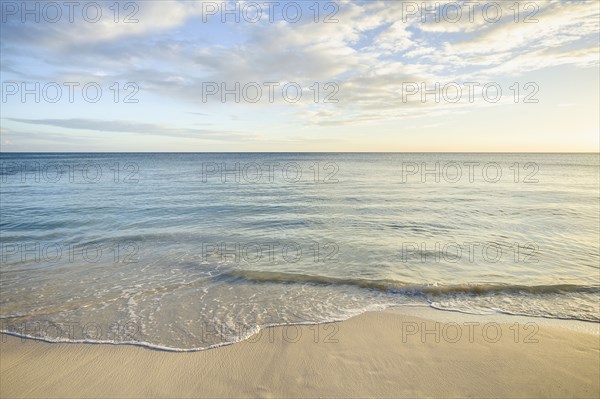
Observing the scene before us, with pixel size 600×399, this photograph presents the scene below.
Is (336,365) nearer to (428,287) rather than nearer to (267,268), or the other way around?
(428,287)

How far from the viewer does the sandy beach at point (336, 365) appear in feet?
14.9

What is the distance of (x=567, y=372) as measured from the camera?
488 cm

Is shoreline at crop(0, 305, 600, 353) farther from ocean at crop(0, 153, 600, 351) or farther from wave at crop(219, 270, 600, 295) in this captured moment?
wave at crop(219, 270, 600, 295)

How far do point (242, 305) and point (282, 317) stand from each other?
1.03 m

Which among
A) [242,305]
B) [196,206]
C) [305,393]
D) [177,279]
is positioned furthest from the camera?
[196,206]

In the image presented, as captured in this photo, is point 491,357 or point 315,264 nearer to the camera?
point 491,357

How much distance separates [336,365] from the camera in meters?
5.06

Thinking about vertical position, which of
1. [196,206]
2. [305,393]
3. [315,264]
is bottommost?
[305,393]

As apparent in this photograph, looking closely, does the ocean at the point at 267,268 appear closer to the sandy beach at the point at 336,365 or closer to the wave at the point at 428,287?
the wave at the point at 428,287

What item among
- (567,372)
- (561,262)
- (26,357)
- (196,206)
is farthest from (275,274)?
(196,206)

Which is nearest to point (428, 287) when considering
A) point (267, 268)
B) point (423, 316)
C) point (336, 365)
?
point (423, 316)

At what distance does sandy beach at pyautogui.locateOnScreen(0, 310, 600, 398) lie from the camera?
455 cm

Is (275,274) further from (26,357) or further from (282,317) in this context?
(26,357)

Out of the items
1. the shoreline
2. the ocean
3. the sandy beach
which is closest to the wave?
the ocean
